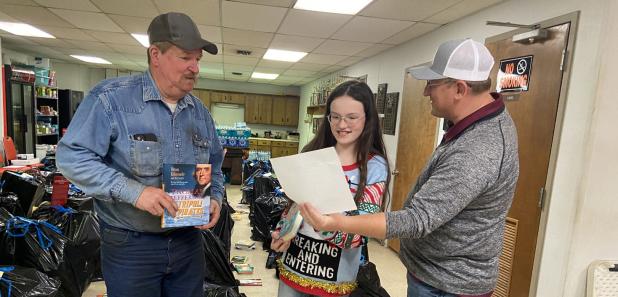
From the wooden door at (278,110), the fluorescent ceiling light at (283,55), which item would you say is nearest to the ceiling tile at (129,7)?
the fluorescent ceiling light at (283,55)

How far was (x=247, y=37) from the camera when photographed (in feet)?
14.4

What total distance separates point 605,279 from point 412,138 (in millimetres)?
2160

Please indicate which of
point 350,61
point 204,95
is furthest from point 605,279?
point 204,95

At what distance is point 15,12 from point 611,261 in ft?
18.9

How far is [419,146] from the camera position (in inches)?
142

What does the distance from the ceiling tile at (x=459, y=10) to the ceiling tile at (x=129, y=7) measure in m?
2.66

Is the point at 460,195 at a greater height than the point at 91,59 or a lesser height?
lesser

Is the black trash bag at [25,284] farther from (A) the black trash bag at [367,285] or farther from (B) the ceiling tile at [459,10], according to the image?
(B) the ceiling tile at [459,10]

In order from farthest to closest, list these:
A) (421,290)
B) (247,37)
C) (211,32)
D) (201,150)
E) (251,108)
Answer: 1. (251,108)
2. (247,37)
3. (211,32)
4. (201,150)
5. (421,290)

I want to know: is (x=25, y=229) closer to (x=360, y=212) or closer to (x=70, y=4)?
(x=360, y=212)

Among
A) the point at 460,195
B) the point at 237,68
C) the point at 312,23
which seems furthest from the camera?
the point at 237,68

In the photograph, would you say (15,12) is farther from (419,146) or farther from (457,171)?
(457,171)

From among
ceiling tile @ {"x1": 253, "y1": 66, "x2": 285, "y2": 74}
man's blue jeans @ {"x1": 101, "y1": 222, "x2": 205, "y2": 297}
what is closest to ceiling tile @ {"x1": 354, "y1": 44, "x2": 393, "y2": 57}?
ceiling tile @ {"x1": 253, "y1": 66, "x2": 285, "y2": 74}

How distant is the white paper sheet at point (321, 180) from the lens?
93 cm
